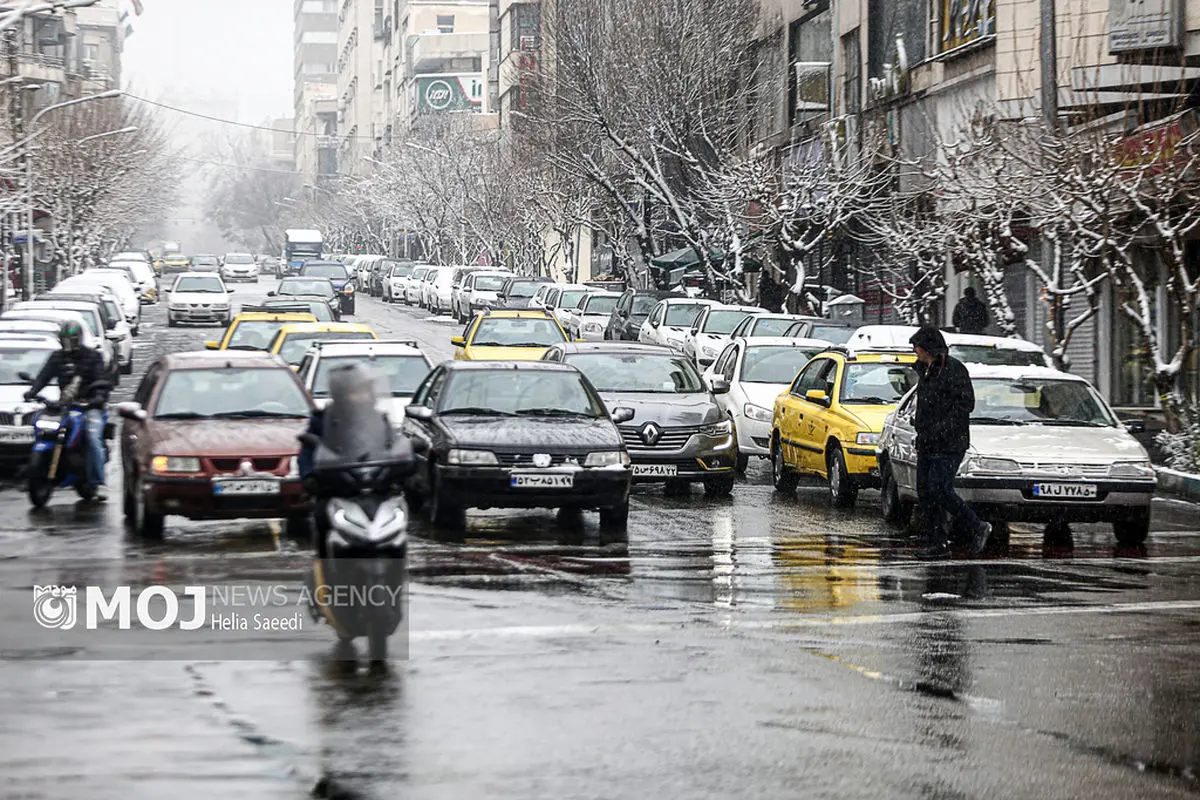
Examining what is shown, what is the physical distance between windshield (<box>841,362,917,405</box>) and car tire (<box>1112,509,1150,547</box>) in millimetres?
4123

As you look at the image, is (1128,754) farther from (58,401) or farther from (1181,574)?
(58,401)

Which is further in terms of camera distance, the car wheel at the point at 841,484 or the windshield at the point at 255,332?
the windshield at the point at 255,332

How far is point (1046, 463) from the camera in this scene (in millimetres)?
15789

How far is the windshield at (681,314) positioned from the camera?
39656 millimetres

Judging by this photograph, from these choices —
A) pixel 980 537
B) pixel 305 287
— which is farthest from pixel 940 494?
pixel 305 287

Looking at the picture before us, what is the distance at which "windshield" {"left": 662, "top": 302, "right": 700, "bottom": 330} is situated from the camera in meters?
39.7

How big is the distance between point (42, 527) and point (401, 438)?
6917mm

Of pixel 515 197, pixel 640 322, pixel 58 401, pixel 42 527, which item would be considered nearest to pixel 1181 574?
pixel 42 527

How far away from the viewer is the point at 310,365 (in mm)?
21719

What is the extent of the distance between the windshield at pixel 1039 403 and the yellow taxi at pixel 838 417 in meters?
1.78

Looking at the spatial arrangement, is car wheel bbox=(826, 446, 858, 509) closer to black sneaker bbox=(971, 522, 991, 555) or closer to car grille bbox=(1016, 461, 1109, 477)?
car grille bbox=(1016, 461, 1109, 477)

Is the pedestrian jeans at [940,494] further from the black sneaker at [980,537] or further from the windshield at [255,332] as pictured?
the windshield at [255,332]

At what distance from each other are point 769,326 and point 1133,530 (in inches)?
684

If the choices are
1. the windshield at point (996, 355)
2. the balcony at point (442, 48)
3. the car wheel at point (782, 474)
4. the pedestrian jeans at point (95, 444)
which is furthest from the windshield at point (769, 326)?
the balcony at point (442, 48)
